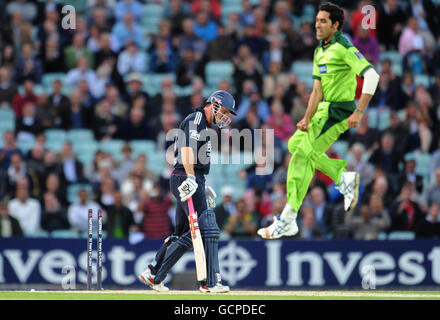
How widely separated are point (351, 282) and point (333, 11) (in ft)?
21.3

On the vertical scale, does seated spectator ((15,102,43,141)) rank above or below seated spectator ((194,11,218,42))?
below

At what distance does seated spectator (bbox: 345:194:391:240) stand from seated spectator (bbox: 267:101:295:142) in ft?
8.52

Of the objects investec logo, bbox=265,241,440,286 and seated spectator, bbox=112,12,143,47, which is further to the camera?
seated spectator, bbox=112,12,143,47

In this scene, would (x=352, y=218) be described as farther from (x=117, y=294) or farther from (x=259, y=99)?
(x=117, y=294)

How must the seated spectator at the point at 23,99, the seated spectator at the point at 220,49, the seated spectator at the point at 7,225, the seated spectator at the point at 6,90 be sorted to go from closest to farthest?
1. the seated spectator at the point at 7,225
2. the seated spectator at the point at 23,99
3. the seated spectator at the point at 6,90
4. the seated spectator at the point at 220,49

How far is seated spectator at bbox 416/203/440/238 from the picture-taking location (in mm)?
19359

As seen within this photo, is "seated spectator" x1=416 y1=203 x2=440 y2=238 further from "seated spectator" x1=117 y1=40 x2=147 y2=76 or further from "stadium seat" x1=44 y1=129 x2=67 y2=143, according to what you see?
"stadium seat" x1=44 y1=129 x2=67 y2=143

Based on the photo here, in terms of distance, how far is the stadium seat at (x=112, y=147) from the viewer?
2130 cm

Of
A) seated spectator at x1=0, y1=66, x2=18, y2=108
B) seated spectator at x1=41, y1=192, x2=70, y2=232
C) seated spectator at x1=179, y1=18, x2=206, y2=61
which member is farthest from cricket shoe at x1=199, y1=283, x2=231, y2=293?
seated spectator at x1=0, y1=66, x2=18, y2=108

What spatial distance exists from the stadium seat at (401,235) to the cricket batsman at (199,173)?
6.77m

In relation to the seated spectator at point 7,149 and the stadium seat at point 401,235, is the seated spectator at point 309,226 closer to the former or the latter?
the stadium seat at point 401,235

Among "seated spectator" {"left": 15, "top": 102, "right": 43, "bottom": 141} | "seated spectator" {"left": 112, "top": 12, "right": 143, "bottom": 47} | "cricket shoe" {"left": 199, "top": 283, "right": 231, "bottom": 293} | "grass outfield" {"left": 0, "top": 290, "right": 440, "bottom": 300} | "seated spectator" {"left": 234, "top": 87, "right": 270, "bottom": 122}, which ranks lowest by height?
"grass outfield" {"left": 0, "top": 290, "right": 440, "bottom": 300}

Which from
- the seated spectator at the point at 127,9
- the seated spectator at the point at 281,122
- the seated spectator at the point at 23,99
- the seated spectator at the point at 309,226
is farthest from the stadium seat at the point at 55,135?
the seated spectator at the point at 309,226

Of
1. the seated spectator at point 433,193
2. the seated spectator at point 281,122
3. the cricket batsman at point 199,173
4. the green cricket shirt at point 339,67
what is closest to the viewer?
the green cricket shirt at point 339,67
